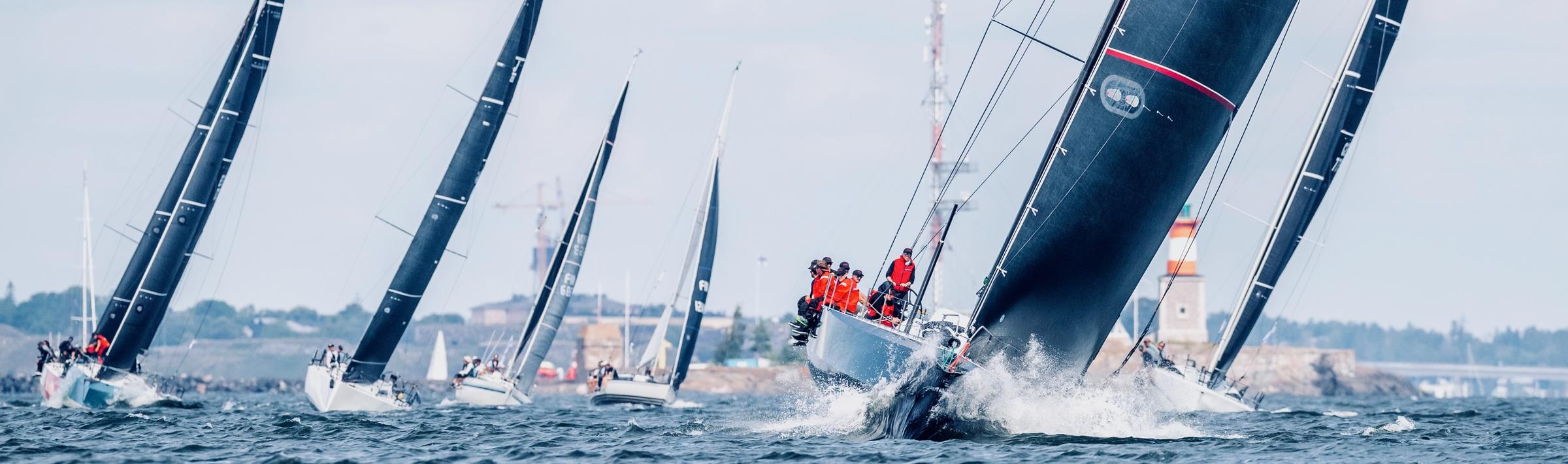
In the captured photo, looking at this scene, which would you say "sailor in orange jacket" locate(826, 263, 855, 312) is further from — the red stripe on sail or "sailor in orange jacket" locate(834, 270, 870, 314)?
the red stripe on sail

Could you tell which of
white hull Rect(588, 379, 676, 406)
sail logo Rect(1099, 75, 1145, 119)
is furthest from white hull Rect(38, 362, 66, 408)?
sail logo Rect(1099, 75, 1145, 119)

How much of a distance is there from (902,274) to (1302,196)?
16095 mm

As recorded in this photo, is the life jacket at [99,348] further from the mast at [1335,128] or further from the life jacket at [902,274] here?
the mast at [1335,128]

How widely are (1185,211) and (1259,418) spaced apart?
4709 cm

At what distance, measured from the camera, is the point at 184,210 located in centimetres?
3381

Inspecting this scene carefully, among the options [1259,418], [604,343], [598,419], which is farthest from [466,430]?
[604,343]

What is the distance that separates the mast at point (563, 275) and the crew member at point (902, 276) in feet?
66.2

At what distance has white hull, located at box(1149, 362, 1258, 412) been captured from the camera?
36188 millimetres

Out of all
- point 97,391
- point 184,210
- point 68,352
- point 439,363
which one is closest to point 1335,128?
point 184,210

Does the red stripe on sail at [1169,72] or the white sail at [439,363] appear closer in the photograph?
the red stripe on sail at [1169,72]

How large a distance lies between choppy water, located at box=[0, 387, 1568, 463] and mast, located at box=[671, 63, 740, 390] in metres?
14.1

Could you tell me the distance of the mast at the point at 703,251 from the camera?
142 feet

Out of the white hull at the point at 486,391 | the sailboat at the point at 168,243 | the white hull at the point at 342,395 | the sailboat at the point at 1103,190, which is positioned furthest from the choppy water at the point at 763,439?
the white hull at the point at 486,391

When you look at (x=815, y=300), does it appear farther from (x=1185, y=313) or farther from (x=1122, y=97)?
(x=1185, y=313)
